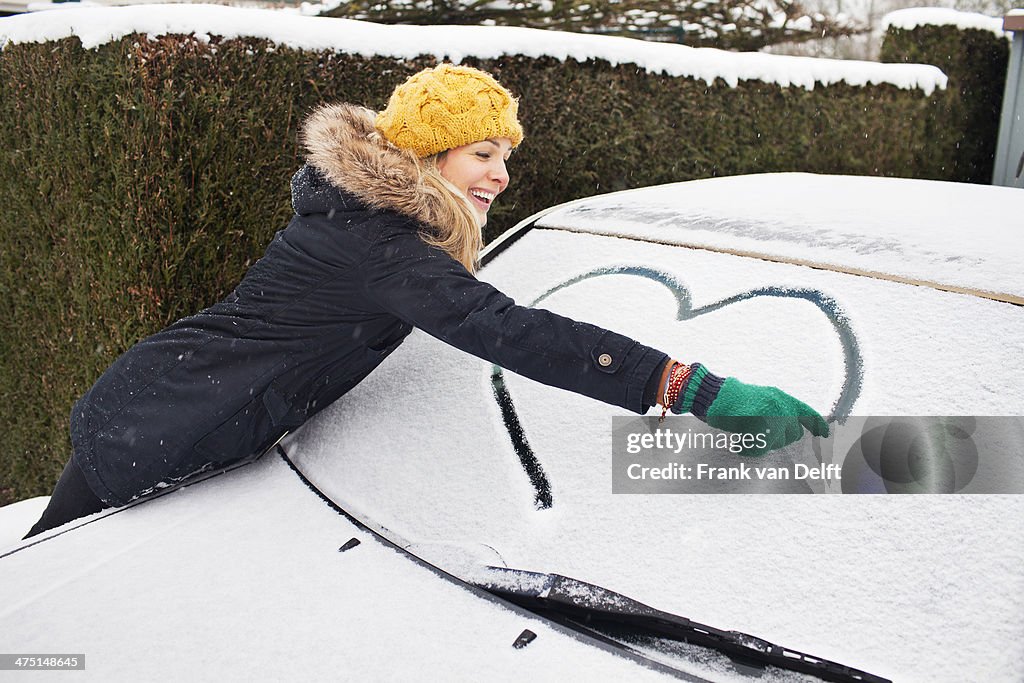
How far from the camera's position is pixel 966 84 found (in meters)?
5.93

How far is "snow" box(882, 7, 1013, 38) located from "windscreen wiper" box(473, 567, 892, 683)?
6138 mm

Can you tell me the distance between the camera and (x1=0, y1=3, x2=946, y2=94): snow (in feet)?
10.2

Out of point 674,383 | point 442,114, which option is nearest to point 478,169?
point 442,114

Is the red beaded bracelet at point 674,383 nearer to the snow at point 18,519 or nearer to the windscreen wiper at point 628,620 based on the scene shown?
the windscreen wiper at point 628,620

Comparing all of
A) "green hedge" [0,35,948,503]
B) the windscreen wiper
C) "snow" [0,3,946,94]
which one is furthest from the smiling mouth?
"snow" [0,3,946,94]

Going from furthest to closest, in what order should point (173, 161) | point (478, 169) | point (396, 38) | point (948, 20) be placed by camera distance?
point (948, 20) < point (396, 38) < point (173, 161) < point (478, 169)

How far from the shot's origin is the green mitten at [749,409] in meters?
1.33

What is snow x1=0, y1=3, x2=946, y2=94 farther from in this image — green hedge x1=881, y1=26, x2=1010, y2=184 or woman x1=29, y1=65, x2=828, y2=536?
woman x1=29, y1=65, x2=828, y2=536

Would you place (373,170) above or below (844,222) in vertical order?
above

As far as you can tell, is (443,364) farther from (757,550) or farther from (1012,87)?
(1012,87)

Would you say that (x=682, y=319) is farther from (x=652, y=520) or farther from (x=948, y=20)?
(x=948, y=20)

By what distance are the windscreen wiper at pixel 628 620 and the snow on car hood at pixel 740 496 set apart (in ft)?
0.05

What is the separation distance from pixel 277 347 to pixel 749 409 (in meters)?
1.03

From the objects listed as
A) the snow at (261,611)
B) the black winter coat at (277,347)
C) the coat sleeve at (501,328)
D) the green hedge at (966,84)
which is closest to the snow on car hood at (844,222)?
the coat sleeve at (501,328)
